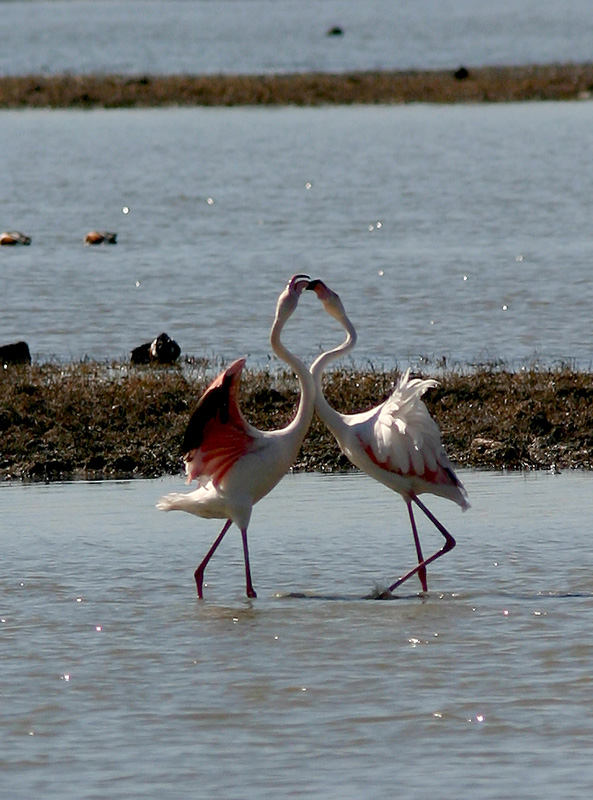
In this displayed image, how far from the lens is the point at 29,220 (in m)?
23.7

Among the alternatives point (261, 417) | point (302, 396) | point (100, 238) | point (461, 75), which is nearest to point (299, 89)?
point (461, 75)

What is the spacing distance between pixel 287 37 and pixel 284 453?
236 ft

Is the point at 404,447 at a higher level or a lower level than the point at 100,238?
higher

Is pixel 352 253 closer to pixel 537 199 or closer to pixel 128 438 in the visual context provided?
pixel 537 199

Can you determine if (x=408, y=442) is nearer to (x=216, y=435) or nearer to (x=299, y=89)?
(x=216, y=435)

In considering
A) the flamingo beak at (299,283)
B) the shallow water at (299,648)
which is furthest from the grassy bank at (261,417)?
the flamingo beak at (299,283)

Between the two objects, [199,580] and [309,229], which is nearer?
[199,580]

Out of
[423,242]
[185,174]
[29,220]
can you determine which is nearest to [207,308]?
[423,242]

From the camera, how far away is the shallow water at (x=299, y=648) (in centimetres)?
522

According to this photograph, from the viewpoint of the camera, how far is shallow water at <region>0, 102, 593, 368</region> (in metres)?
14.3

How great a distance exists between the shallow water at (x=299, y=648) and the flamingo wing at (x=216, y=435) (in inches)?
21.6

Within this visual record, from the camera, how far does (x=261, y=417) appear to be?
33.4 feet

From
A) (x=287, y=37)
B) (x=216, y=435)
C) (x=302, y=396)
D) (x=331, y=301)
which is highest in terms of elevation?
(x=331, y=301)

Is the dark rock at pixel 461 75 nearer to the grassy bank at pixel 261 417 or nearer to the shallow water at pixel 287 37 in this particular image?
the shallow water at pixel 287 37
